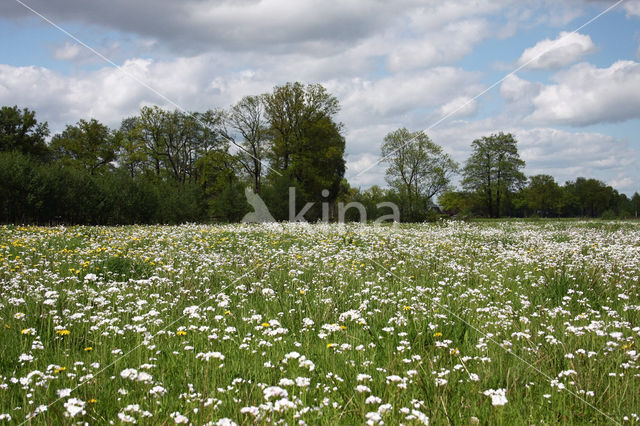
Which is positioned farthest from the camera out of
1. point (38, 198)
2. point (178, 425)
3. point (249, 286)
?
point (38, 198)

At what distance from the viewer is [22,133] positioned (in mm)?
46438

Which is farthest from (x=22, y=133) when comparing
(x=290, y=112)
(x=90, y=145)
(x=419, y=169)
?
(x=419, y=169)

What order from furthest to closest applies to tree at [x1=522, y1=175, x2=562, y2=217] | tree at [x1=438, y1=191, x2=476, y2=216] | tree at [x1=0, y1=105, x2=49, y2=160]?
tree at [x1=522, y1=175, x2=562, y2=217], tree at [x1=438, y1=191, x2=476, y2=216], tree at [x1=0, y1=105, x2=49, y2=160]

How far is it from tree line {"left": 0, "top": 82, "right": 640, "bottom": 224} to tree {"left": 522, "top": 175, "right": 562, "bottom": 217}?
22407 millimetres

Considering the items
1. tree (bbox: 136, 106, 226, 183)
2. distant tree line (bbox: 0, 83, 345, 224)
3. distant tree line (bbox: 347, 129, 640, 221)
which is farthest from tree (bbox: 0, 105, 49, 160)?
distant tree line (bbox: 347, 129, 640, 221)

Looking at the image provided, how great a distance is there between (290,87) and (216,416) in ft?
131

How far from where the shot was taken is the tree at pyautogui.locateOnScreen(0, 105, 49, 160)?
44.0 metres

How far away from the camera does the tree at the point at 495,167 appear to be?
63500mm

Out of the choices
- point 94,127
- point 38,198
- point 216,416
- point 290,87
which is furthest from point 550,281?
point 94,127

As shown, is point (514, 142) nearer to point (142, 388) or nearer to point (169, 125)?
point (169, 125)

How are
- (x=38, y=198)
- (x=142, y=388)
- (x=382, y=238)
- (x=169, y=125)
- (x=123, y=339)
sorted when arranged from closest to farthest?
(x=142, y=388)
(x=123, y=339)
(x=382, y=238)
(x=38, y=198)
(x=169, y=125)

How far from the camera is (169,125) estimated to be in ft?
160

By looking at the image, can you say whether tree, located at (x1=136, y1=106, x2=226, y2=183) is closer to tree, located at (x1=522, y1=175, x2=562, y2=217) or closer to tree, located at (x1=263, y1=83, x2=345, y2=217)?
tree, located at (x1=263, y1=83, x2=345, y2=217)

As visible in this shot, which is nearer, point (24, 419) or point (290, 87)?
point (24, 419)
